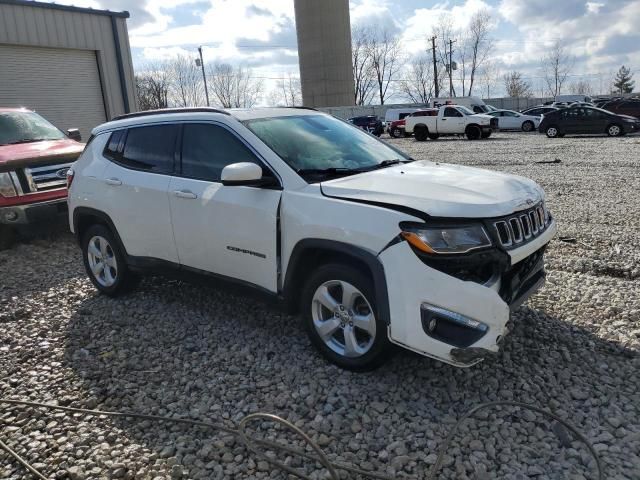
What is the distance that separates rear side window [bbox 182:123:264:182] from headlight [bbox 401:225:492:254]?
1.40 meters

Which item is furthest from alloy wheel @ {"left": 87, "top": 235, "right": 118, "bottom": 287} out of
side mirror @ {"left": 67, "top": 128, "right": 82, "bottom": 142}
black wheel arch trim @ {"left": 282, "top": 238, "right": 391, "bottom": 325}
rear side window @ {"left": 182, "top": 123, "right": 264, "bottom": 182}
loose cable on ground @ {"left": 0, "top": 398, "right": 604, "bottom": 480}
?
side mirror @ {"left": 67, "top": 128, "right": 82, "bottom": 142}

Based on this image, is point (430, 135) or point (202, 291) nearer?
point (202, 291)

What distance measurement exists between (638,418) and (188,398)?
8.84ft

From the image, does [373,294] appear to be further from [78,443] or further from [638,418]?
[78,443]

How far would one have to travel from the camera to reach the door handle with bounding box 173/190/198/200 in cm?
410

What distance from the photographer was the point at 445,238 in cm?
298

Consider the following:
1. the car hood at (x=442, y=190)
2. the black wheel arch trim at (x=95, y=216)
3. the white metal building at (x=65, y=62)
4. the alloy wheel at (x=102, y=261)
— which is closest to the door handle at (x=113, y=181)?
the black wheel arch trim at (x=95, y=216)

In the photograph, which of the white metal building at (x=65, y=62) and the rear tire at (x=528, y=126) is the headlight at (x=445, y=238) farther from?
the rear tire at (x=528, y=126)

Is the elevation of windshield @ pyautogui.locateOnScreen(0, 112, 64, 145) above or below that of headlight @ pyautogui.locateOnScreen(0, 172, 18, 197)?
above

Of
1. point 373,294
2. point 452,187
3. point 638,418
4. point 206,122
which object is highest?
point 206,122

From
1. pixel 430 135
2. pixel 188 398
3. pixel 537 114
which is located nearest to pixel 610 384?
pixel 188 398

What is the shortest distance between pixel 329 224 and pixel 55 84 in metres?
15.3

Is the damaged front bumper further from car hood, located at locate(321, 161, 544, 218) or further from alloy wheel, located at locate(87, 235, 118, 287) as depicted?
alloy wheel, located at locate(87, 235, 118, 287)

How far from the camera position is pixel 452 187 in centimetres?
335
